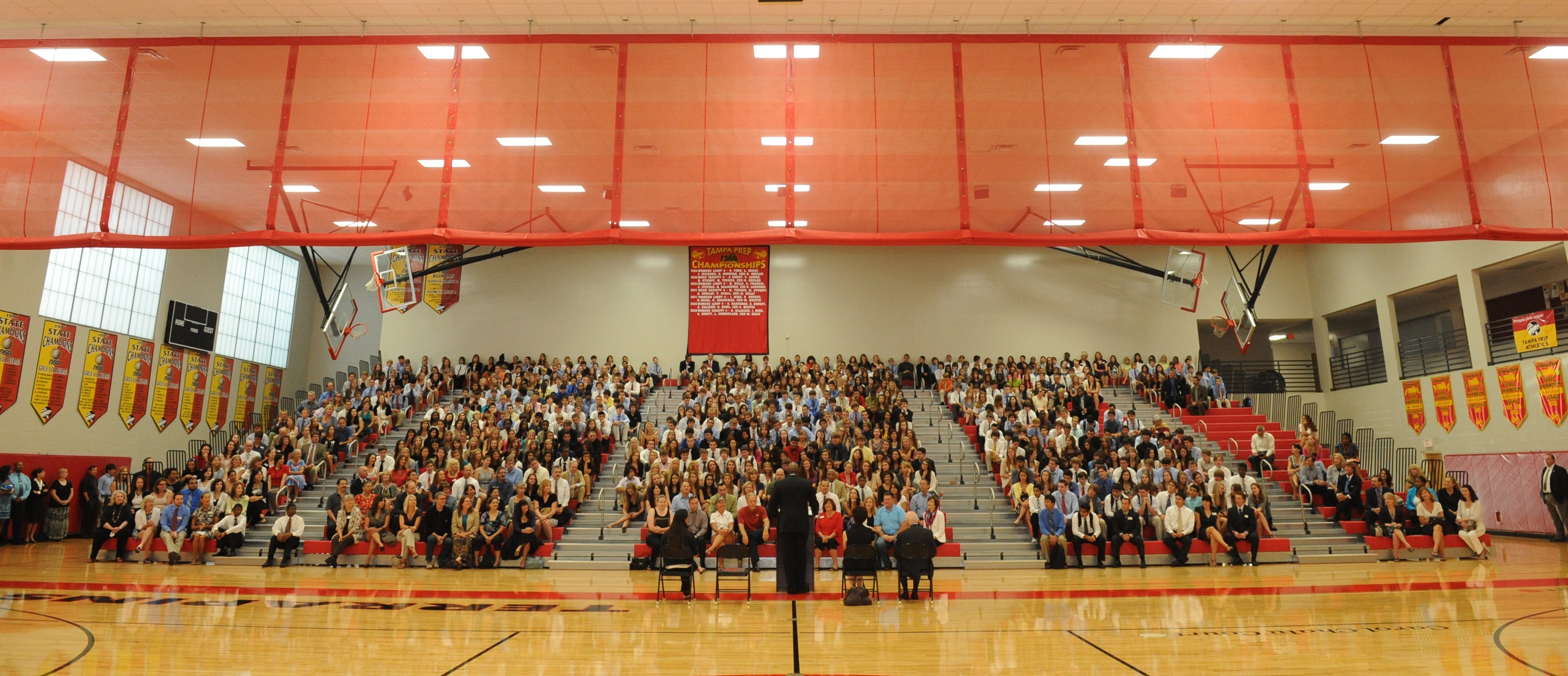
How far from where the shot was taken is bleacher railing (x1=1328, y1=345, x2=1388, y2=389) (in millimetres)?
23891

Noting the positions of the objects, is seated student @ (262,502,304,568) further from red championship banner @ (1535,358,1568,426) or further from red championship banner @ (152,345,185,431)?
red championship banner @ (1535,358,1568,426)

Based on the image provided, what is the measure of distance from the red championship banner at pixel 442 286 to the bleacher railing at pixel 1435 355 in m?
26.6

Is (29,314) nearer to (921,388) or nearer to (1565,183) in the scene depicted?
(921,388)

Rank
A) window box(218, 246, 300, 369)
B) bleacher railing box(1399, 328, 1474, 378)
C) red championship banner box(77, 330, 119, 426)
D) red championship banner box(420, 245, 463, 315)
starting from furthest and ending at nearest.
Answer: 1. red championship banner box(420, 245, 463, 315)
2. window box(218, 246, 300, 369)
3. bleacher railing box(1399, 328, 1474, 378)
4. red championship banner box(77, 330, 119, 426)

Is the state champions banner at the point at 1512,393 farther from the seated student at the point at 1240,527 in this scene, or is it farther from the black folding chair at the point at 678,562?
the black folding chair at the point at 678,562

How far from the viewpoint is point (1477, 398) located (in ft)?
63.2

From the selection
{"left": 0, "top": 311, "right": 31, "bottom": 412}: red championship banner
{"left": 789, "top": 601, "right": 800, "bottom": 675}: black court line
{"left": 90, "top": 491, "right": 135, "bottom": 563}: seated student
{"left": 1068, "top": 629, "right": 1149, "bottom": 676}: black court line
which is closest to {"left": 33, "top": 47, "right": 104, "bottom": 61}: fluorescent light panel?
{"left": 90, "top": 491, "right": 135, "bottom": 563}: seated student

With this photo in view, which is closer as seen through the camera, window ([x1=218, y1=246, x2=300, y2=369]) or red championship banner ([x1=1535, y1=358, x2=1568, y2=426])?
red championship banner ([x1=1535, y1=358, x2=1568, y2=426])

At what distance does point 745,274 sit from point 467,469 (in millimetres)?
13109

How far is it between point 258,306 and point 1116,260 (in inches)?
1049

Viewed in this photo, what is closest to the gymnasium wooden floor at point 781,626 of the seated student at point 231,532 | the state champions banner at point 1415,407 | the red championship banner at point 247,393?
the seated student at point 231,532

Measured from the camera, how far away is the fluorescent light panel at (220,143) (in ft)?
27.8

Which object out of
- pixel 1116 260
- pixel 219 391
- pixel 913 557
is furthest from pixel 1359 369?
pixel 219 391

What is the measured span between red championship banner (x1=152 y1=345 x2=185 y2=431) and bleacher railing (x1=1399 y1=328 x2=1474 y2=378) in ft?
106
